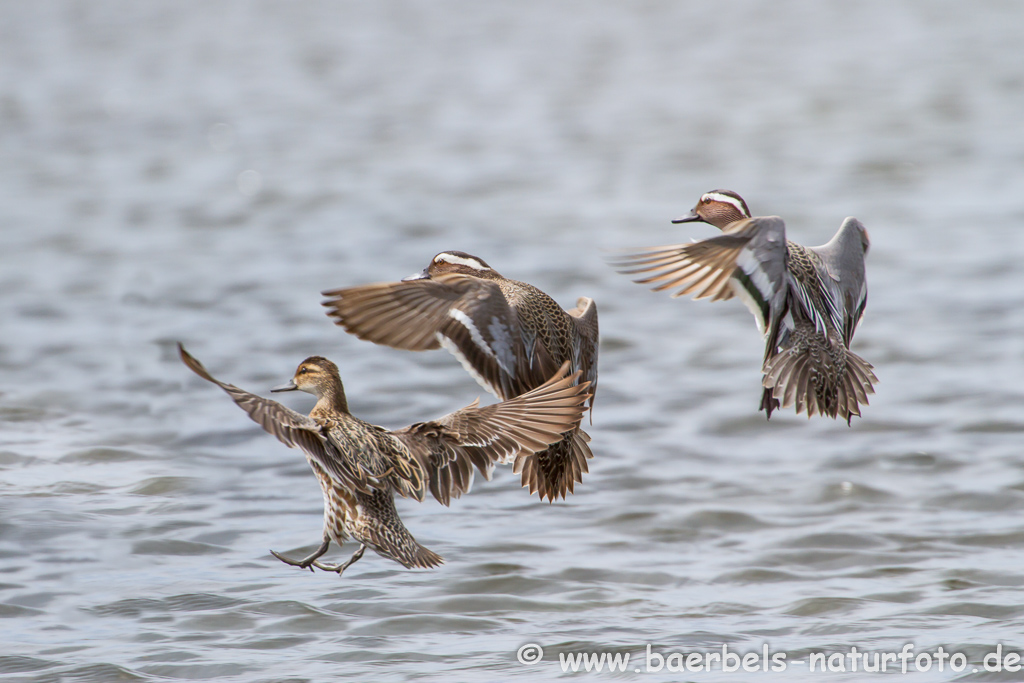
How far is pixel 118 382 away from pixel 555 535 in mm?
3866

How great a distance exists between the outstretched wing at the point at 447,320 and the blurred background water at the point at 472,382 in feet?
5.85

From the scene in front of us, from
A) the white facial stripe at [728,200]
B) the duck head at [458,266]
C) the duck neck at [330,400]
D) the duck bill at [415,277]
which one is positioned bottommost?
the duck neck at [330,400]

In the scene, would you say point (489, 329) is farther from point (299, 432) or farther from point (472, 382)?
point (472, 382)

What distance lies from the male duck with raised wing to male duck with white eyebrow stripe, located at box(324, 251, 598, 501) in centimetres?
13

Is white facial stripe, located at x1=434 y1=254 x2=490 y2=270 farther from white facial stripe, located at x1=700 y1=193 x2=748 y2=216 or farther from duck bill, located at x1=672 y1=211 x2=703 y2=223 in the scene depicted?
white facial stripe, located at x1=700 y1=193 x2=748 y2=216

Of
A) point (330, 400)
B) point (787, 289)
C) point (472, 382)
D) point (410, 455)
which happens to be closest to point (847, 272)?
point (787, 289)

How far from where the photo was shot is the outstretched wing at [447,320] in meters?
5.11

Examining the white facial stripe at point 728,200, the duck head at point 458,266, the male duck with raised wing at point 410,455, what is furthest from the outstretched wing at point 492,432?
the white facial stripe at point 728,200

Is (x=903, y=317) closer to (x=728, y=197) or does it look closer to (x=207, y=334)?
(x=207, y=334)

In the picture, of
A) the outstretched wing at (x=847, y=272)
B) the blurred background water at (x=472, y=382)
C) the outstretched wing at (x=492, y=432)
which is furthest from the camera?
the blurred background water at (x=472, y=382)

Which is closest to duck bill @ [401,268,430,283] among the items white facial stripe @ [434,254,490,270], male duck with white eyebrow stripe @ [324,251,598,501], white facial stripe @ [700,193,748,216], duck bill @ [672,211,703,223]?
male duck with white eyebrow stripe @ [324,251,598,501]

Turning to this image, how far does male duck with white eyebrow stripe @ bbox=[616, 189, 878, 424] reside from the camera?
18.7 feet

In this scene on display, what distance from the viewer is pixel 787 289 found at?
5.92 metres

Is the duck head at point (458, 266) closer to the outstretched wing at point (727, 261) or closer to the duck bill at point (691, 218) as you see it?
the outstretched wing at point (727, 261)
